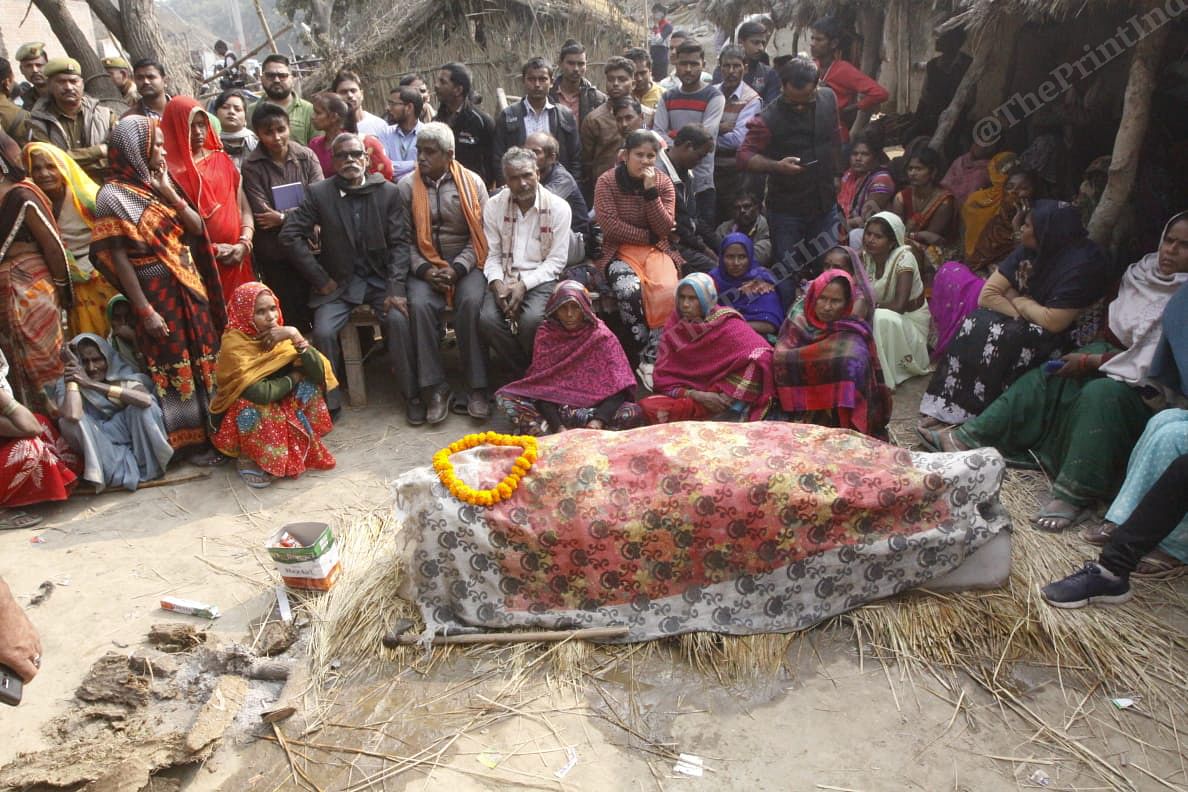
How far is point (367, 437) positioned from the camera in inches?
209

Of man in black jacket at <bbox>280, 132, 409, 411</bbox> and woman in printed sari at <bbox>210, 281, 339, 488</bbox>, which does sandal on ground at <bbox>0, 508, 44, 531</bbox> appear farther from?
man in black jacket at <bbox>280, 132, 409, 411</bbox>

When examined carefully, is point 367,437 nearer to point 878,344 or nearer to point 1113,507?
point 878,344

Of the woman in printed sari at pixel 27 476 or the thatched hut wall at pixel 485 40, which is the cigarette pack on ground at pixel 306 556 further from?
the thatched hut wall at pixel 485 40

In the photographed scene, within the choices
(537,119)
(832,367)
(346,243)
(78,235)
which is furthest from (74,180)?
(832,367)

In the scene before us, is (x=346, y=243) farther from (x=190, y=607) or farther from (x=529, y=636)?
(x=529, y=636)

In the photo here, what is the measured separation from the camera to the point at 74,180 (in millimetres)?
5090

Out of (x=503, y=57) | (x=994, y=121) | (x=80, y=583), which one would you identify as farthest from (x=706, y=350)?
(x=503, y=57)

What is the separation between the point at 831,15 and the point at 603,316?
525cm

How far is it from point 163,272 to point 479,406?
6.80 feet

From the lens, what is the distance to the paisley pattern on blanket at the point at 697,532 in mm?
3100

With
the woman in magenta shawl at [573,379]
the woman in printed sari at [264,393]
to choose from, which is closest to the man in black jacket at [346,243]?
the woman in printed sari at [264,393]

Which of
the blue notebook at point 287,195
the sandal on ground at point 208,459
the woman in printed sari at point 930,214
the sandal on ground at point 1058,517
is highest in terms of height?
the blue notebook at point 287,195

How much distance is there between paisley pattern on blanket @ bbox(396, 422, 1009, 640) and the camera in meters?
3.10

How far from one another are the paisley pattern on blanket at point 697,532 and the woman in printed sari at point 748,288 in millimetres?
2362
